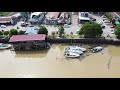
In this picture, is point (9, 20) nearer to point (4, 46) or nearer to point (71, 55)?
point (4, 46)

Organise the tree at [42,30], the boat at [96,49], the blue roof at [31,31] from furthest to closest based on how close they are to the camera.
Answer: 1. the blue roof at [31,31]
2. the tree at [42,30]
3. the boat at [96,49]

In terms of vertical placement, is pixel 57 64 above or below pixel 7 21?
below

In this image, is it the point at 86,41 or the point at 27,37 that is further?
the point at 86,41

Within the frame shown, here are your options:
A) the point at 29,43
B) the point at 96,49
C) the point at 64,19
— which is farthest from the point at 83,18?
the point at 29,43

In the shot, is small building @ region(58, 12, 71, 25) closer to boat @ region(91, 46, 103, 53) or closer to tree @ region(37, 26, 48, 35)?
tree @ region(37, 26, 48, 35)

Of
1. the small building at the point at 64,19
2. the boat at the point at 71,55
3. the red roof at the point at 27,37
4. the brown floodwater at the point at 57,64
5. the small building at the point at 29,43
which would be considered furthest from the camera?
the small building at the point at 64,19

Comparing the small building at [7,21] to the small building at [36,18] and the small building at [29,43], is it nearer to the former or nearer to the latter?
the small building at [36,18]

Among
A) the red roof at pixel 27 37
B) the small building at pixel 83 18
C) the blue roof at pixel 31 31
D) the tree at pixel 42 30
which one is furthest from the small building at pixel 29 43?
the small building at pixel 83 18

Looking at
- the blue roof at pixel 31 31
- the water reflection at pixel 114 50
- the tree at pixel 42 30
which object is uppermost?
the tree at pixel 42 30

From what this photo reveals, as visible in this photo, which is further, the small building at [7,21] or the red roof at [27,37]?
the small building at [7,21]

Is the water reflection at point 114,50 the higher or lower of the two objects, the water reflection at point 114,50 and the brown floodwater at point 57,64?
the higher
